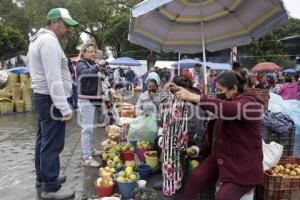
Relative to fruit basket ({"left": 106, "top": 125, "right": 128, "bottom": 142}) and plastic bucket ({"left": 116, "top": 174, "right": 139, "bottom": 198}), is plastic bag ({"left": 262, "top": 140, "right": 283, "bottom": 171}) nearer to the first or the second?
plastic bucket ({"left": 116, "top": 174, "right": 139, "bottom": 198})

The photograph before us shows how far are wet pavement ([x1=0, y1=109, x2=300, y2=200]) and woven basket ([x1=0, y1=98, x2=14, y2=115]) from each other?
8.55 ft

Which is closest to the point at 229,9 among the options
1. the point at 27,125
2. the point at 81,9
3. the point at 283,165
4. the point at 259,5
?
the point at 259,5

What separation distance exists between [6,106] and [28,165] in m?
6.43

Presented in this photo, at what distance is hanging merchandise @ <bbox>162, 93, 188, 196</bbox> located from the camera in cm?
389

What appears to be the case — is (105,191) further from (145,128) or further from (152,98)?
(152,98)

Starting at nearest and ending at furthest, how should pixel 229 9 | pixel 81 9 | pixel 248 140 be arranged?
pixel 248 140 < pixel 229 9 < pixel 81 9

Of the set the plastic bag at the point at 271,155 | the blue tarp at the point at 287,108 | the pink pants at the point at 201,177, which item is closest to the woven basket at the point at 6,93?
the blue tarp at the point at 287,108

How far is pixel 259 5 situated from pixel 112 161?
2.97 meters

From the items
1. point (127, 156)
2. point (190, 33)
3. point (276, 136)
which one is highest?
point (190, 33)

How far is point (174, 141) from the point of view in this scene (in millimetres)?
3947

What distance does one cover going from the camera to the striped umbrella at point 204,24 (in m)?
4.90

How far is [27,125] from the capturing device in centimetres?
945

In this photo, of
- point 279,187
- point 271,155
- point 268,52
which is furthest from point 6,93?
point 268,52

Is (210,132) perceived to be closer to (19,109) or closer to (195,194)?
(195,194)
